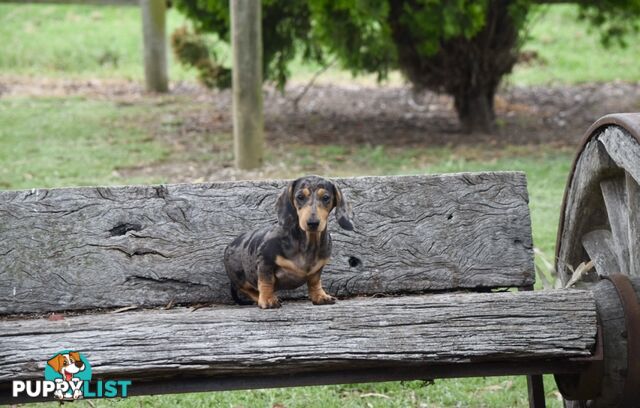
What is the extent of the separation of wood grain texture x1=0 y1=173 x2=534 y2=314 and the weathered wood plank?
245 millimetres

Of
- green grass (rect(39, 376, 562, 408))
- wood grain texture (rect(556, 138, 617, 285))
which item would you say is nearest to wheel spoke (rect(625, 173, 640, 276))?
wood grain texture (rect(556, 138, 617, 285))

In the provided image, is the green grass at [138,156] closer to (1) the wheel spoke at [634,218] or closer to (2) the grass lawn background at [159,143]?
(2) the grass lawn background at [159,143]

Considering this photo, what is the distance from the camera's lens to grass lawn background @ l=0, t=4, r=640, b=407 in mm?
4359

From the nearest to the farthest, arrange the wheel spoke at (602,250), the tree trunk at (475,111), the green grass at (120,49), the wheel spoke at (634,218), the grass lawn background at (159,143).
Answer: the wheel spoke at (634,218) → the wheel spoke at (602,250) → the grass lawn background at (159,143) → the tree trunk at (475,111) → the green grass at (120,49)

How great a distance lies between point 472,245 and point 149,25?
32.3 feet

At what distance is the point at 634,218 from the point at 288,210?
1.19 m

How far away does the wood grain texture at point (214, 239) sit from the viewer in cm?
347

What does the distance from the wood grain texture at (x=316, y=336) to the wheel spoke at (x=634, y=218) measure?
355 millimetres

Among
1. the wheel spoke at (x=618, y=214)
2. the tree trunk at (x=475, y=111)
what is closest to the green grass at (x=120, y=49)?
the tree trunk at (x=475, y=111)

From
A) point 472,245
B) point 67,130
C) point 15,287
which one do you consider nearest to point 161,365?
point 15,287

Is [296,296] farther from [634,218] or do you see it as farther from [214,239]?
[634,218]

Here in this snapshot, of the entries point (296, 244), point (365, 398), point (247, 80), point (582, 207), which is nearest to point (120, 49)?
point (247, 80)

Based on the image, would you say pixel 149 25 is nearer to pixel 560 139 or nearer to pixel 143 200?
pixel 560 139

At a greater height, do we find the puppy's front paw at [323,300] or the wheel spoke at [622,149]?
the wheel spoke at [622,149]
